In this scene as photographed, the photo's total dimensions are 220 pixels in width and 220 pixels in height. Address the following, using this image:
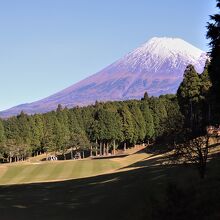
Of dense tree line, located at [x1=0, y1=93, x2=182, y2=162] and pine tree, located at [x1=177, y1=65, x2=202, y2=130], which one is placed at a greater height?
pine tree, located at [x1=177, y1=65, x2=202, y2=130]

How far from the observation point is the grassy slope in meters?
17.8

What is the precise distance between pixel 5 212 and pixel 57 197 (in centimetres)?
712

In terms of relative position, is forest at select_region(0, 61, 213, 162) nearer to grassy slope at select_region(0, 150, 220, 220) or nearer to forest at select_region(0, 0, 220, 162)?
forest at select_region(0, 0, 220, 162)

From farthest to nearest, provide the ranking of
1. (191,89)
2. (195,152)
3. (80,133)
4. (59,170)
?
(80,133) → (191,89) → (59,170) → (195,152)

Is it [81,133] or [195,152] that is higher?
[81,133]

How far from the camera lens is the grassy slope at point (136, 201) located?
17750 mm

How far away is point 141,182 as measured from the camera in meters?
33.6

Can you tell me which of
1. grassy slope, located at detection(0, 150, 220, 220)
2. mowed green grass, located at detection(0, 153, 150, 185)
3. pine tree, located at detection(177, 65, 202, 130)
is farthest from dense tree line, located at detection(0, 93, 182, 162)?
grassy slope, located at detection(0, 150, 220, 220)

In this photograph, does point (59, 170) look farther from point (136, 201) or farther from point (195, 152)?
point (195, 152)

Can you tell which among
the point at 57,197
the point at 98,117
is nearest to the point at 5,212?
the point at 57,197

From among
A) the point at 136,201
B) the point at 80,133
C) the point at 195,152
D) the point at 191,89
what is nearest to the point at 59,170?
the point at 191,89

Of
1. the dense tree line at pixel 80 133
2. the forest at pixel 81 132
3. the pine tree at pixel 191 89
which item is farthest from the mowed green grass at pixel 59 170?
the dense tree line at pixel 80 133

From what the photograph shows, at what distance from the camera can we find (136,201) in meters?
26.3

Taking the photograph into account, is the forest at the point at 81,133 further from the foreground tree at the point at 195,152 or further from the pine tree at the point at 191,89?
the foreground tree at the point at 195,152
